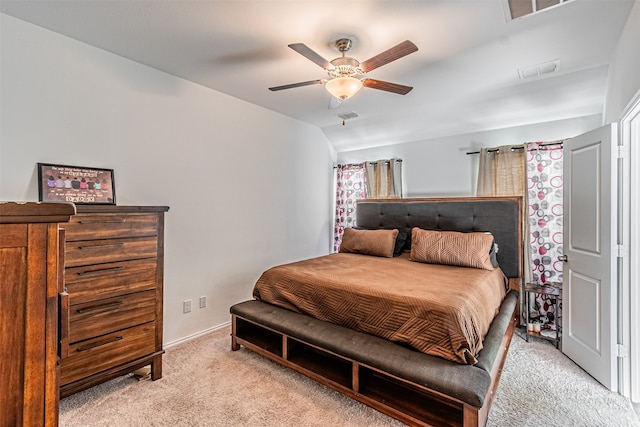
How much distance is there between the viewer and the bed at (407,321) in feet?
5.65

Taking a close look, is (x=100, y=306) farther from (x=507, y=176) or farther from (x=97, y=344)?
(x=507, y=176)

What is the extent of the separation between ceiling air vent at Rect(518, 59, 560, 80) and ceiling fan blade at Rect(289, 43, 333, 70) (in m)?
1.81

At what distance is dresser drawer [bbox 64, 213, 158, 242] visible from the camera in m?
Answer: 1.90

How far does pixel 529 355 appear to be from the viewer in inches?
104

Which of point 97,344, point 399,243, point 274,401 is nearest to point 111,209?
point 97,344

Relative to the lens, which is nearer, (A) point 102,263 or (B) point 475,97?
(A) point 102,263

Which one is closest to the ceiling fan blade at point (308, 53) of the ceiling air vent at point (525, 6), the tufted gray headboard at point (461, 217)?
the ceiling air vent at point (525, 6)

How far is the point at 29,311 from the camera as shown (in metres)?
0.66

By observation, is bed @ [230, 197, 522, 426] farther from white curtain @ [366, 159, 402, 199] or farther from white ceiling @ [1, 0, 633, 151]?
white ceiling @ [1, 0, 633, 151]

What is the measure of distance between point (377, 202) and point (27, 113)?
371 centimetres

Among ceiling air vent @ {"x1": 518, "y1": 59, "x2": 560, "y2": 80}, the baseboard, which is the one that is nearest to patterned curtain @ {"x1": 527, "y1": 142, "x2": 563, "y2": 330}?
ceiling air vent @ {"x1": 518, "y1": 59, "x2": 560, "y2": 80}

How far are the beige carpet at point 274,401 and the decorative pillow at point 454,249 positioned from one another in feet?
2.98

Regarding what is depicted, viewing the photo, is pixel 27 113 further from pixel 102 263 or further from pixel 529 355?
pixel 529 355

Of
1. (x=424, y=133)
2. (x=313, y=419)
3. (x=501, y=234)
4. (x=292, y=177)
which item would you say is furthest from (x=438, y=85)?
(x=313, y=419)
